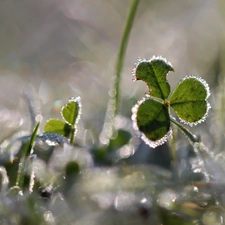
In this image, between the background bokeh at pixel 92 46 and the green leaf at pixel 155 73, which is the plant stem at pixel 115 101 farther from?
the green leaf at pixel 155 73

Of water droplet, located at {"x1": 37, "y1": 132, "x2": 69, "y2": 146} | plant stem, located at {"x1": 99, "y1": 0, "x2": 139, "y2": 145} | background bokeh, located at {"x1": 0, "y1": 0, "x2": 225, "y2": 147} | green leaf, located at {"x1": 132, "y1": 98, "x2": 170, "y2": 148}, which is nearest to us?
green leaf, located at {"x1": 132, "y1": 98, "x2": 170, "y2": 148}

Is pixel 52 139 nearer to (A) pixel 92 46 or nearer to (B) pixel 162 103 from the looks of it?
(B) pixel 162 103

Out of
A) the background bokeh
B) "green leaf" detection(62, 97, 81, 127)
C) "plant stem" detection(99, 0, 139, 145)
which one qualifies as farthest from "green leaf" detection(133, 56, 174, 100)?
the background bokeh

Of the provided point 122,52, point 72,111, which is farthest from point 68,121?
point 122,52

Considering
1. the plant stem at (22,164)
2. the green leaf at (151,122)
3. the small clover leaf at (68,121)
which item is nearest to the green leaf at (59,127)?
the small clover leaf at (68,121)

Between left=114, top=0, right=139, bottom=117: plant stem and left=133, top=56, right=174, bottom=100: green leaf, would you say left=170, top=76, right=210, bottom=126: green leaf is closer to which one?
left=133, top=56, right=174, bottom=100: green leaf

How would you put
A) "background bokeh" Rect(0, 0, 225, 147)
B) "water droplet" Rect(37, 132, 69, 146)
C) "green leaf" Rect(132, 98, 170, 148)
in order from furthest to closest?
"background bokeh" Rect(0, 0, 225, 147)
"water droplet" Rect(37, 132, 69, 146)
"green leaf" Rect(132, 98, 170, 148)
